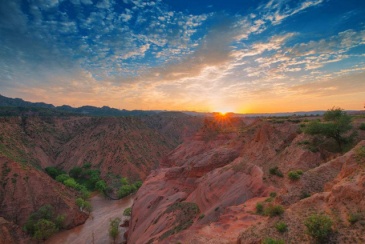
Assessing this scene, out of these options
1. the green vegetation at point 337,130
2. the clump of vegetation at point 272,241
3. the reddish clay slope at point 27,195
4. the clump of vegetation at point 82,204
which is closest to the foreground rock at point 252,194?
the clump of vegetation at point 272,241

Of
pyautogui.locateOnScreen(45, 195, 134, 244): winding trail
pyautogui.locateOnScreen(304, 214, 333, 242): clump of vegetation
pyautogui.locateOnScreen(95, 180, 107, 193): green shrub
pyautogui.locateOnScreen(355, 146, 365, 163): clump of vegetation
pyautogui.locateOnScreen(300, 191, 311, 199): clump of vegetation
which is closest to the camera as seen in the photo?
pyautogui.locateOnScreen(304, 214, 333, 242): clump of vegetation

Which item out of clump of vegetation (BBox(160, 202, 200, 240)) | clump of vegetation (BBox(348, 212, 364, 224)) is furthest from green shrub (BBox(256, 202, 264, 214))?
clump of vegetation (BBox(348, 212, 364, 224))

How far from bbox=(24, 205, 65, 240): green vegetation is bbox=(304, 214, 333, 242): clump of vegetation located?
171 feet

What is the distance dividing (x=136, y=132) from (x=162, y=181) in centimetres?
8030

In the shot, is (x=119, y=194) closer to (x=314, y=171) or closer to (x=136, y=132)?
(x=136, y=132)

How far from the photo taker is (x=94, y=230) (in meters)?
51.4

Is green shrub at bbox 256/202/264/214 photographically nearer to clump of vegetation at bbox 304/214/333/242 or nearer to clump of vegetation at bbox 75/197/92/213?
clump of vegetation at bbox 304/214/333/242

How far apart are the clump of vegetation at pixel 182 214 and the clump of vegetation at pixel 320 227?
16.6 m

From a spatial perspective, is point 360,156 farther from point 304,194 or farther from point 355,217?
point 355,217

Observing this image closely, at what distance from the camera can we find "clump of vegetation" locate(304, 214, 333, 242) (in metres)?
11.3

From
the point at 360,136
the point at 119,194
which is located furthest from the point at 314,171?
the point at 119,194

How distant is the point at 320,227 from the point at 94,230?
53.2 metres

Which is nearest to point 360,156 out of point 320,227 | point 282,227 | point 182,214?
point 320,227

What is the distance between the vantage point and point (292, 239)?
42.2ft
